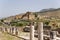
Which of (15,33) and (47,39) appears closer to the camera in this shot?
(47,39)

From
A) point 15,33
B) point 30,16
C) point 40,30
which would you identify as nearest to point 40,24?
point 40,30

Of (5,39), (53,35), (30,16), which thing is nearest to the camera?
(53,35)

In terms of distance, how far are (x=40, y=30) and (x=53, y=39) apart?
2425mm

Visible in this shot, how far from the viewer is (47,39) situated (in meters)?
Result: 21.7

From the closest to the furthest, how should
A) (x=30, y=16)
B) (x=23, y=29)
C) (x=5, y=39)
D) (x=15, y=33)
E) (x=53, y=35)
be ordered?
(x=53, y=35)
(x=5, y=39)
(x=15, y=33)
(x=23, y=29)
(x=30, y=16)

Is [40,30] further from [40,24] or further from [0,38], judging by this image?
[0,38]

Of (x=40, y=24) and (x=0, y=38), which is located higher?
(x=40, y=24)

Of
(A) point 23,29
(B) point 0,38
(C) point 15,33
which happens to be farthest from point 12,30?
(A) point 23,29

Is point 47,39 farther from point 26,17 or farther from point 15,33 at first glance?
point 26,17

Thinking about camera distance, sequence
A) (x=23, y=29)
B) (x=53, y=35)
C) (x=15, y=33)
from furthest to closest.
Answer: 1. (x=23, y=29)
2. (x=15, y=33)
3. (x=53, y=35)

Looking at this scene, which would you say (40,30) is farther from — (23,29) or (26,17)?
(26,17)

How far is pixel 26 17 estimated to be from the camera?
7112 cm

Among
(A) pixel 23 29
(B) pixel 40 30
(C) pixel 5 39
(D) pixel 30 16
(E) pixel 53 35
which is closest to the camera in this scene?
(E) pixel 53 35

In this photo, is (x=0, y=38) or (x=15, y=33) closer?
(x=0, y=38)
